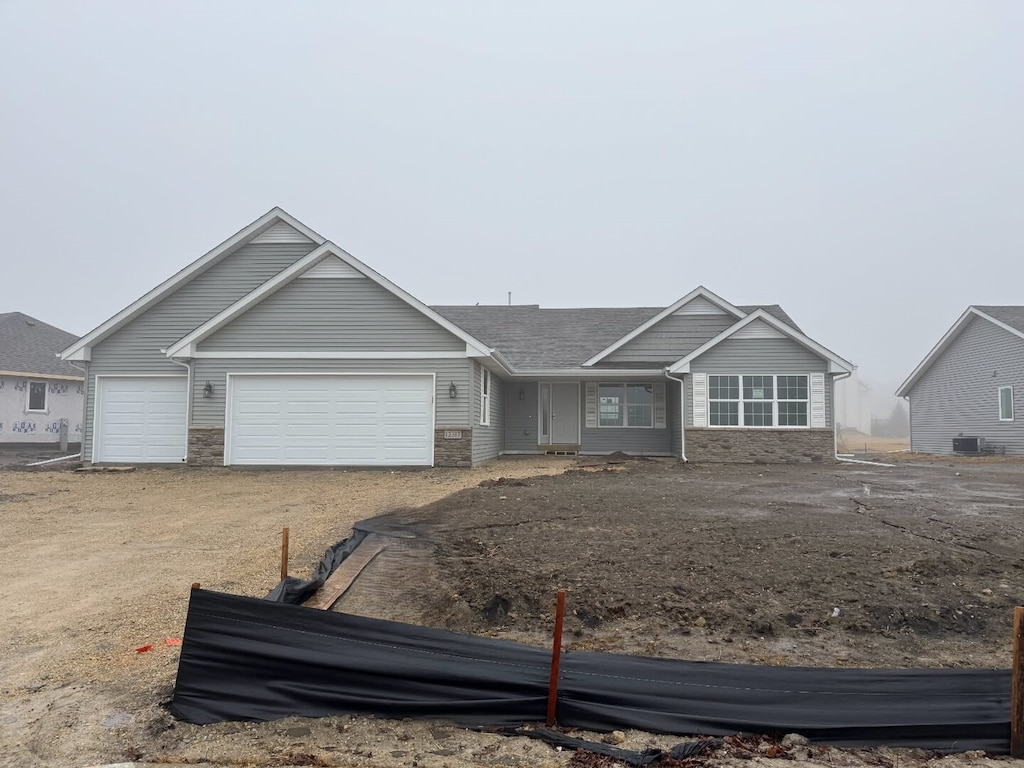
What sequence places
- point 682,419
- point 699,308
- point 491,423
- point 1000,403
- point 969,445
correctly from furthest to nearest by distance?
point 969,445 → point 1000,403 → point 699,308 → point 491,423 → point 682,419

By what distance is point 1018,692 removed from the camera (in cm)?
311

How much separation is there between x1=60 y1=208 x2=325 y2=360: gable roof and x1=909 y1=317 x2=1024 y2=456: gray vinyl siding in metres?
21.8

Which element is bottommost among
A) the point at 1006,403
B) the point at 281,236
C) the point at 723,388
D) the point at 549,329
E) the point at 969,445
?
the point at 969,445

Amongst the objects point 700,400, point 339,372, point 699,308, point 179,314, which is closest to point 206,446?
point 339,372

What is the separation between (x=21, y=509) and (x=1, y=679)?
279 inches

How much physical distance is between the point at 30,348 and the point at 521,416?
1973 centimetres

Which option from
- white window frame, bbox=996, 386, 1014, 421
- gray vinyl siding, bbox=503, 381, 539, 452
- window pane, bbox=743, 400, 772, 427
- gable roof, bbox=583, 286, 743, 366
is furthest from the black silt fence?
white window frame, bbox=996, 386, 1014, 421

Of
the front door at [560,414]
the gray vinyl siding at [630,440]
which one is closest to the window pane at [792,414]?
the gray vinyl siding at [630,440]

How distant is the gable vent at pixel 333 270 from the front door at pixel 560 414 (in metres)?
7.75

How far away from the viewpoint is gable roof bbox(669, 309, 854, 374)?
1686cm

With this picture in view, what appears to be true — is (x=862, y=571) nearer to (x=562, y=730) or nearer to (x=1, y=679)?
(x=562, y=730)

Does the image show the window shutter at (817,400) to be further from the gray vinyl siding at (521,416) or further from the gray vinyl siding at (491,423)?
the gray vinyl siding at (491,423)

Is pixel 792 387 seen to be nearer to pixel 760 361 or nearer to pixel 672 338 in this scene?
pixel 760 361

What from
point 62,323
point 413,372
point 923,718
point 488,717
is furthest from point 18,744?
point 62,323
